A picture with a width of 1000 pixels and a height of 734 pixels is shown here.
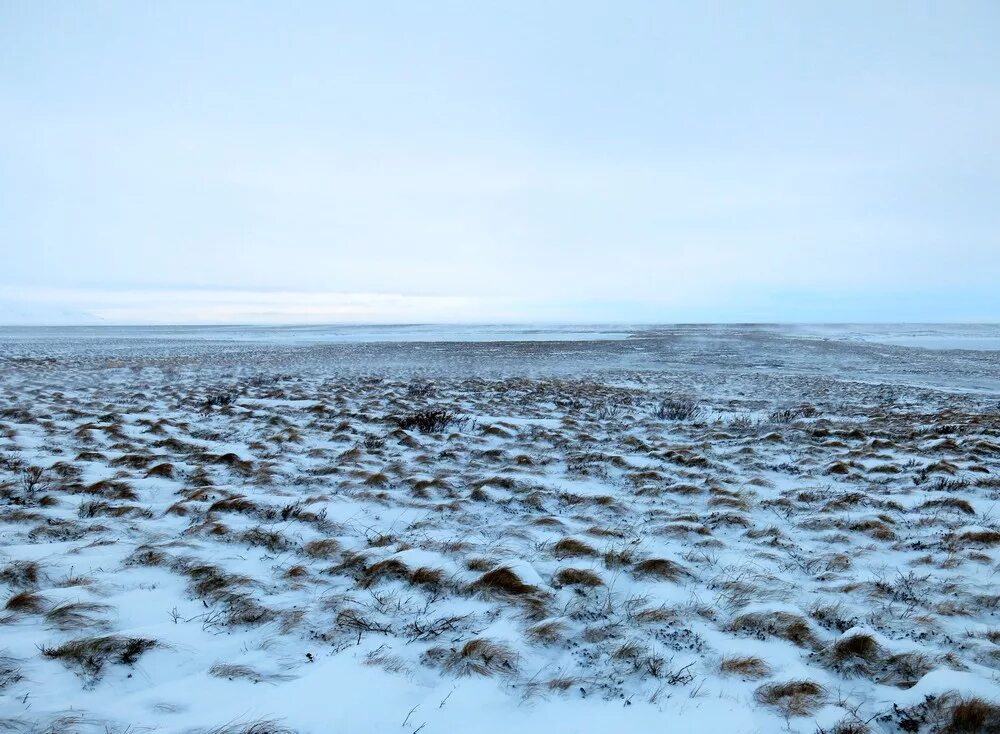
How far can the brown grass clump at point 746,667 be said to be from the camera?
3.38 metres

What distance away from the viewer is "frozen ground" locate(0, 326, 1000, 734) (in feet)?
10.1

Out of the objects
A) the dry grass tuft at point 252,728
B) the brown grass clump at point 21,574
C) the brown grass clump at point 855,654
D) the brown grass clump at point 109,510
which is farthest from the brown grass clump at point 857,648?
the brown grass clump at point 109,510

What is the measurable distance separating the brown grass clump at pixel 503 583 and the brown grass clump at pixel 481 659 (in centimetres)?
74

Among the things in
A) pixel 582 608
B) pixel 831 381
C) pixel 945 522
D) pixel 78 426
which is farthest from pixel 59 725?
pixel 831 381

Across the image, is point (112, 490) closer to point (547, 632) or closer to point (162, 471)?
point (162, 471)

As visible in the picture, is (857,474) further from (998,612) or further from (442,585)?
(442,585)

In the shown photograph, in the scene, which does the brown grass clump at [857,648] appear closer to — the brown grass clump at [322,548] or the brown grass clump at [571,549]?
the brown grass clump at [571,549]

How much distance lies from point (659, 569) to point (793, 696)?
5.55 ft

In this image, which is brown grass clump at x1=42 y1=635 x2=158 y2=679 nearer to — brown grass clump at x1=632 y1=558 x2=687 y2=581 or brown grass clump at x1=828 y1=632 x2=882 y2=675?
brown grass clump at x1=632 y1=558 x2=687 y2=581

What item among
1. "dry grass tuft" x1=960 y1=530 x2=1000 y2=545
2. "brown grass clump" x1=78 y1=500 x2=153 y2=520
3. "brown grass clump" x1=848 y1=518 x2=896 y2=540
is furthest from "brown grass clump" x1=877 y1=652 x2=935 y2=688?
"brown grass clump" x1=78 y1=500 x2=153 y2=520

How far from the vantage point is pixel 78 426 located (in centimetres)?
1014

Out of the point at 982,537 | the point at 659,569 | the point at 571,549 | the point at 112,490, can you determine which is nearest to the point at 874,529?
the point at 982,537

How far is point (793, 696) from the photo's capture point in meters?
3.17

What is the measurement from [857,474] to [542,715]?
289 inches
